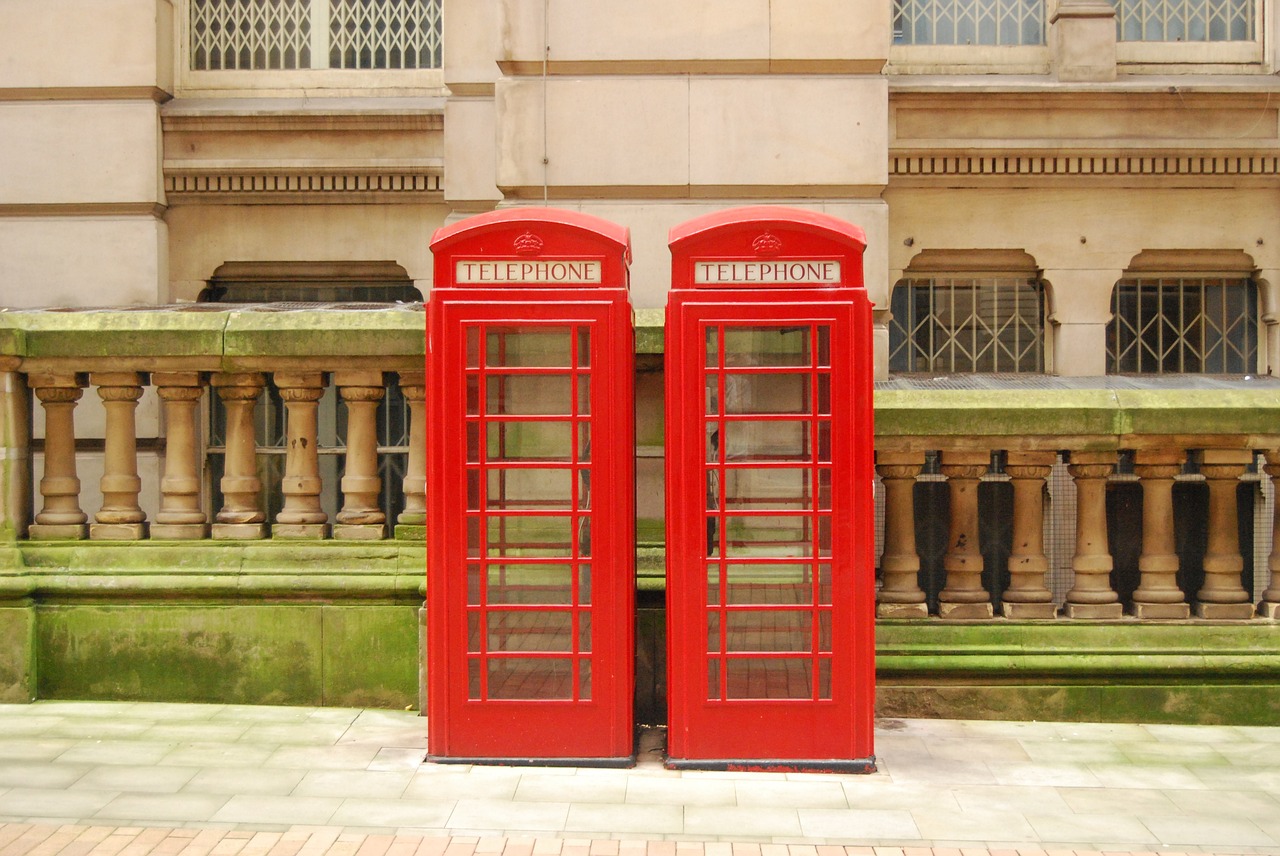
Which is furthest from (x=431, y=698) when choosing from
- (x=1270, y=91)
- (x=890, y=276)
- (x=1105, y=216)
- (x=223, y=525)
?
(x=1270, y=91)

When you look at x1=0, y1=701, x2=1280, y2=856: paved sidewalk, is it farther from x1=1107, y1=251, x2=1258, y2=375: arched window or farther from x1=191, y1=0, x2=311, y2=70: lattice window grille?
x1=191, y1=0, x2=311, y2=70: lattice window grille

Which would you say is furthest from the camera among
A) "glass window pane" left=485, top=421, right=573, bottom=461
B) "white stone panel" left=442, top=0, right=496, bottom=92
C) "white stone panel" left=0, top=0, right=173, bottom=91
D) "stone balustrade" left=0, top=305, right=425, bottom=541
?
"white stone panel" left=0, top=0, right=173, bottom=91

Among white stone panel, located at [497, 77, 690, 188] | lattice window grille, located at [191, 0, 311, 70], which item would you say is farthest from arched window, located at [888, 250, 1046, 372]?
lattice window grille, located at [191, 0, 311, 70]

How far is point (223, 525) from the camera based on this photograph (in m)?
6.46

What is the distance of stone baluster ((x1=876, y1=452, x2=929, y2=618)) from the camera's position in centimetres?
636

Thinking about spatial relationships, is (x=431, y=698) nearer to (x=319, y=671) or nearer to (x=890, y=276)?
(x=319, y=671)

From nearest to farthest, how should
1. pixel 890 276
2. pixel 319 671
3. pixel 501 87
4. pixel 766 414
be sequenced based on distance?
1. pixel 766 414
2. pixel 319 671
3. pixel 501 87
4. pixel 890 276

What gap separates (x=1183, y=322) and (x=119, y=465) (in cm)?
686

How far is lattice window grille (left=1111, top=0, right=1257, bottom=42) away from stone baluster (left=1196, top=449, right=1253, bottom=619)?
368cm

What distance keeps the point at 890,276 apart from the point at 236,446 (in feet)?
14.4

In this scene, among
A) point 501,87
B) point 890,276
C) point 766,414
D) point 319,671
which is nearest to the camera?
point 766,414

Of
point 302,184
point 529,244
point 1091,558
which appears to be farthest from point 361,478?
point 1091,558

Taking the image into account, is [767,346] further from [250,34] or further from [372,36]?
[250,34]

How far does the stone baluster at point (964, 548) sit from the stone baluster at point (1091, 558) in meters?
0.46
